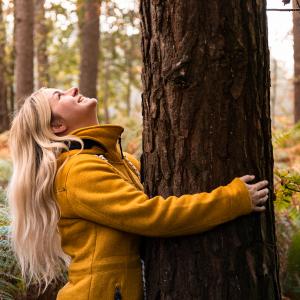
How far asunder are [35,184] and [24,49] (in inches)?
359

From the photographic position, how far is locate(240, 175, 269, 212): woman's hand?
224 cm

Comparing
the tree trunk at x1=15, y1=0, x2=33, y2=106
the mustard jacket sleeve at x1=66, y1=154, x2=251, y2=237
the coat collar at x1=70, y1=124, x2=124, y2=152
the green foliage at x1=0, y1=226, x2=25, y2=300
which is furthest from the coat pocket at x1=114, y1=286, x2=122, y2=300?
the tree trunk at x1=15, y1=0, x2=33, y2=106

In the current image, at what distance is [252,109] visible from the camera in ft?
7.45

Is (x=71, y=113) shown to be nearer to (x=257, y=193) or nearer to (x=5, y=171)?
(x=257, y=193)

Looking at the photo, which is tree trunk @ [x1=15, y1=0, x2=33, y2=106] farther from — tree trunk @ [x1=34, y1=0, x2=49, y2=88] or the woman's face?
the woman's face


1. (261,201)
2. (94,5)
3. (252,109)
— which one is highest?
(94,5)

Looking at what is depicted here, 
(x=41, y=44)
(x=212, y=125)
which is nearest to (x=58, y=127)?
(x=212, y=125)

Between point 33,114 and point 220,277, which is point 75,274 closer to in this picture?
point 220,277

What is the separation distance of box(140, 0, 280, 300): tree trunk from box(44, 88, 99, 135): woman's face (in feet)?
1.61

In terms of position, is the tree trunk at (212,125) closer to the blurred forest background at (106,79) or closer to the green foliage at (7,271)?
the blurred forest background at (106,79)

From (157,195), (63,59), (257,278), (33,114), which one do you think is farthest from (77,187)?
(63,59)

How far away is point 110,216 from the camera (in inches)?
90.4

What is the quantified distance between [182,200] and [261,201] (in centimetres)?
37

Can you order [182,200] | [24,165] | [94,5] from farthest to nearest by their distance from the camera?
[94,5]
[24,165]
[182,200]
